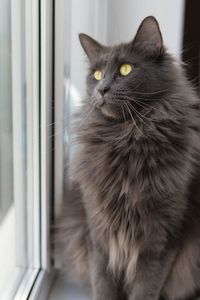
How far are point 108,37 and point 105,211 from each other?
670 mm

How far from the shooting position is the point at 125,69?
3.98 feet

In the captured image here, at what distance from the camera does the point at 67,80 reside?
1514 millimetres

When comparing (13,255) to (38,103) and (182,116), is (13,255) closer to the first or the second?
(38,103)

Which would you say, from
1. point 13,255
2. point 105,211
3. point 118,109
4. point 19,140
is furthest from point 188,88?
point 13,255

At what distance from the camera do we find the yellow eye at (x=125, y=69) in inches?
47.5

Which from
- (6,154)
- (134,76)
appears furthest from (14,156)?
(134,76)

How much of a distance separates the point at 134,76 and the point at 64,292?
2.47 ft

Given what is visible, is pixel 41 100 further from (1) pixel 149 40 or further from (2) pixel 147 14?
(2) pixel 147 14

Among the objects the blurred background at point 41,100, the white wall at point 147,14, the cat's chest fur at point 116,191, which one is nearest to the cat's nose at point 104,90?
the cat's chest fur at point 116,191

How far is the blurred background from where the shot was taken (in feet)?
4.33

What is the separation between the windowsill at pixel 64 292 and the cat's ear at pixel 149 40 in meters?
0.79

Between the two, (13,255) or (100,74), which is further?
(13,255)

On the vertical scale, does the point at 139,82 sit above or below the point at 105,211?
above

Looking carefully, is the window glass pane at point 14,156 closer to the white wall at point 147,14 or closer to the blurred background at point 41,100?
the blurred background at point 41,100
